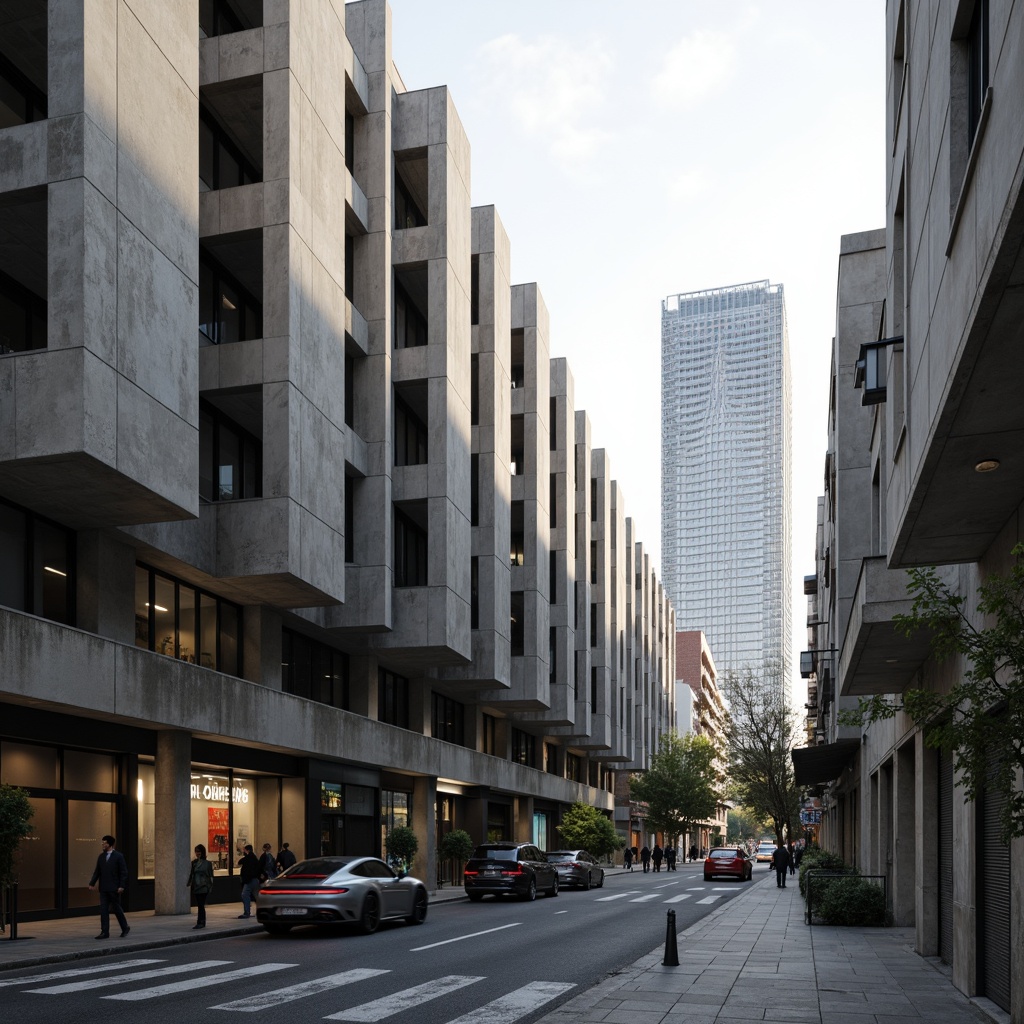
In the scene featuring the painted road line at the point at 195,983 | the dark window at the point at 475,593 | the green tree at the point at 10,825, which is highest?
the dark window at the point at 475,593

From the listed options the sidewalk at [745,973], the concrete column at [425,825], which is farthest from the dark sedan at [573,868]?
the sidewalk at [745,973]

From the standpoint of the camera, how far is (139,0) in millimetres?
21203

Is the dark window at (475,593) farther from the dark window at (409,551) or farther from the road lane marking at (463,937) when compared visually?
the road lane marking at (463,937)

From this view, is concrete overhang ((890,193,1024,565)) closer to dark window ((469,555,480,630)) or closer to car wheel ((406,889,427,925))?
car wheel ((406,889,427,925))

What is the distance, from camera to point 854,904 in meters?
23.2

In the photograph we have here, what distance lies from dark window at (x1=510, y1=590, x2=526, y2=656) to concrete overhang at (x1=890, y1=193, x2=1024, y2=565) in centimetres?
3718

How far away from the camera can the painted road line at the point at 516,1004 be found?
36.9 feet

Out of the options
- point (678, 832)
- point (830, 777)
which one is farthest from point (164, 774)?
point (678, 832)

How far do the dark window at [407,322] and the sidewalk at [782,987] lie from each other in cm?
2317

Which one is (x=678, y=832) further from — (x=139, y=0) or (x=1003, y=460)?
(x=1003, y=460)

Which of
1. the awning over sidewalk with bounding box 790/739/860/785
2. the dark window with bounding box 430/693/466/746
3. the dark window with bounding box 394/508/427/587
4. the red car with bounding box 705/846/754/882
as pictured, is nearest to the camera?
the awning over sidewalk with bounding box 790/739/860/785

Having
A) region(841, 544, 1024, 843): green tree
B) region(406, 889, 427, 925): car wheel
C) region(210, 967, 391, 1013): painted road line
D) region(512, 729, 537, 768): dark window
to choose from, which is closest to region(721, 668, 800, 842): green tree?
region(512, 729, 537, 768): dark window

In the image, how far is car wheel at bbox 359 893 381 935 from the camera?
20.4 metres

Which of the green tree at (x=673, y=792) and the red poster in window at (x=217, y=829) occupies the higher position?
the red poster in window at (x=217, y=829)
